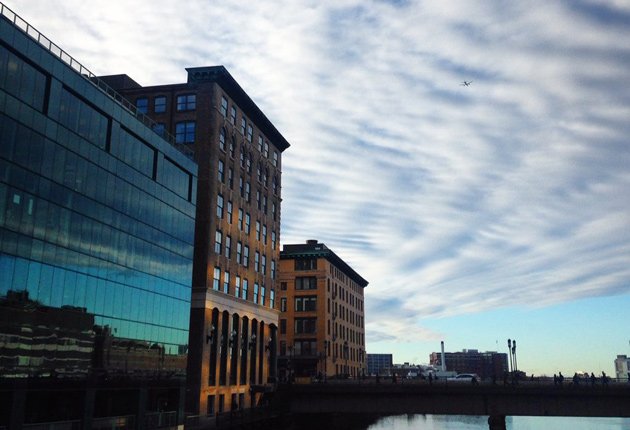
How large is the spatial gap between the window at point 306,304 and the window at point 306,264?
5504 millimetres

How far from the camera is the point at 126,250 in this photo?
48.2 meters

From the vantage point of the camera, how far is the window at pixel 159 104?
6694 centimetres

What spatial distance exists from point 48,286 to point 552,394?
47.1 metres

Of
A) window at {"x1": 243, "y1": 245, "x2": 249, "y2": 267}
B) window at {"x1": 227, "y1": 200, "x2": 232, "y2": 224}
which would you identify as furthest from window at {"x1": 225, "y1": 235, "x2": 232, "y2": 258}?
window at {"x1": 243, "y1": 245, "x2": 249, "y2": 267}

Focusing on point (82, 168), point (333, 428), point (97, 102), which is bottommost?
point (333, 428)

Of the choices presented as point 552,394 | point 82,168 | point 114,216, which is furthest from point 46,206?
point 552,394

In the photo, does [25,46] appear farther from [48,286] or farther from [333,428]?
[333,428]

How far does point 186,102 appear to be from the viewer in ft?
218

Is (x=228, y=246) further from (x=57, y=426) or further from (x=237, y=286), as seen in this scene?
(x=57, y=426)

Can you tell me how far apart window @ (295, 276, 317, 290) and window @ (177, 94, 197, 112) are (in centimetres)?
5254

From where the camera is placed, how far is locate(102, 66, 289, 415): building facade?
6219 centimetres

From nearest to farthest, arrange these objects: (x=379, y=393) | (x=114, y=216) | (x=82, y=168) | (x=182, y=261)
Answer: (x=82, y=168) → (x=114, y=216) → (x=182, y=261) → (x=379, y=393)

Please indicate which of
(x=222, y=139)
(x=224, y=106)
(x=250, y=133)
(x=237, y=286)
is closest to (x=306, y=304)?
(x=237, y=286)

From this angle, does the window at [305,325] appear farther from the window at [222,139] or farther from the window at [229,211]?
the window at [222,139]
